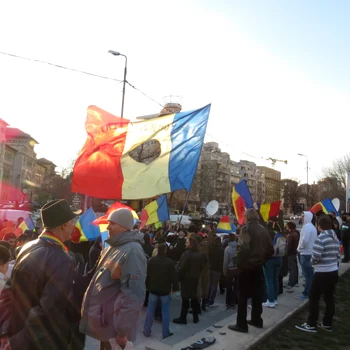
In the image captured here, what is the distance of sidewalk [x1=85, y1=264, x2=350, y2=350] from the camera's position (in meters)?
5.06

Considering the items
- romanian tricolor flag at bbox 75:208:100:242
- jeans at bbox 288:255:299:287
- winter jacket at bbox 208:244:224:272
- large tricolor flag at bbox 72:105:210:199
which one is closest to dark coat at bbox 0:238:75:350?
large tricolor flag at bbox 72:105:210:199

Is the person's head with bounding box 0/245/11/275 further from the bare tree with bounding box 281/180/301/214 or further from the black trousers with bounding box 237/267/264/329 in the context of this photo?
the bare tree with bounding box 281/180/301/214

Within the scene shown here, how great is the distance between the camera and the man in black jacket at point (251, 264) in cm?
554

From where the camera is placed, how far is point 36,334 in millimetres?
2543

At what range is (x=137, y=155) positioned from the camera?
318 inches

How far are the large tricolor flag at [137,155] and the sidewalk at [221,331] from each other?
2.49 m

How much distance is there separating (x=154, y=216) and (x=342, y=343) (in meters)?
7.06

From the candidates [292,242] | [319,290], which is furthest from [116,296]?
[292,242]

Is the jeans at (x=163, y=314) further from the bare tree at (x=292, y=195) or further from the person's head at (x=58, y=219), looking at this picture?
the bare tree at (x=292, y=195)

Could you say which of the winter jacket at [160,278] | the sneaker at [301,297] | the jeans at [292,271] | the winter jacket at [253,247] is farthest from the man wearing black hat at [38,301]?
the jeans at [292,271]

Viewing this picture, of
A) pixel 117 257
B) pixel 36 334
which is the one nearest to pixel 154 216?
pixel 117 257

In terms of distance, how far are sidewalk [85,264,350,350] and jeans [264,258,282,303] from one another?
249mm

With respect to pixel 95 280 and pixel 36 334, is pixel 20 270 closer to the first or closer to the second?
pixel 36 334

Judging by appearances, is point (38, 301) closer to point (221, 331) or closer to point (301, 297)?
point (221, 331)
